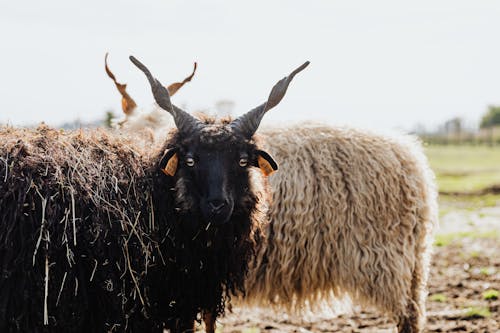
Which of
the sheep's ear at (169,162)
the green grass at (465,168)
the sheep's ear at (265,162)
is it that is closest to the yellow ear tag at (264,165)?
the sheep's ear at (265,162)

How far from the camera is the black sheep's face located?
13.6 ft

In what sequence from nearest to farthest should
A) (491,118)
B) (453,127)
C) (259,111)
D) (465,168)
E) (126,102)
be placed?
(259,111)
(126,102)
(465,168)
(453,127)
(491,118)

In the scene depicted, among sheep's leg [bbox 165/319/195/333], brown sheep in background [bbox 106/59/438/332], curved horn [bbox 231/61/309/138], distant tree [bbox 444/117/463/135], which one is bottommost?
sheep's leg [bbox 165/319/195/333]

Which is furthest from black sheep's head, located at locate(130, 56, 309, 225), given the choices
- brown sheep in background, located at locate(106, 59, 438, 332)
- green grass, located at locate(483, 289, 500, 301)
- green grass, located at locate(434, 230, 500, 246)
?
green grass, located at locate(434, 230, 500, 246)

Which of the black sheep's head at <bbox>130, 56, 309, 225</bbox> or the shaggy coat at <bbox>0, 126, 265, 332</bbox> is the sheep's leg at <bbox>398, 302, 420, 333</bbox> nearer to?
the shaggy coat at <bbox>0, 126, 265, 332</bbox>

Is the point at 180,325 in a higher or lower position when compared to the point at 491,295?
higher

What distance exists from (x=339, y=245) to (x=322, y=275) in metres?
0.33

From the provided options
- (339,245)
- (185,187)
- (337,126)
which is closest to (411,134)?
(337,126)

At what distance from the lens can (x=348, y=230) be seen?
223 inches

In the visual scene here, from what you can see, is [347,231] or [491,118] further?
[491,118]

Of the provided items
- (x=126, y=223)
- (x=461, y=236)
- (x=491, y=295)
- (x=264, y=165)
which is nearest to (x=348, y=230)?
(x=264, y=165)

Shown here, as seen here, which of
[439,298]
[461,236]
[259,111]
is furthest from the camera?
[461,236]

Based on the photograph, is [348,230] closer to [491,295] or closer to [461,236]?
[491,295]

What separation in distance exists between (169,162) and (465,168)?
34.2 m
